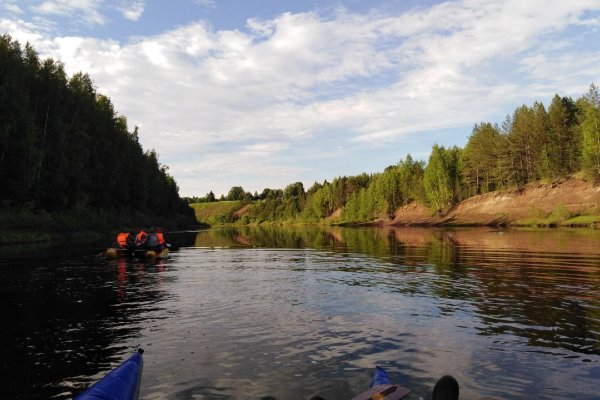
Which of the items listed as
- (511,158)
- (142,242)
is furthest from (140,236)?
(511,158)

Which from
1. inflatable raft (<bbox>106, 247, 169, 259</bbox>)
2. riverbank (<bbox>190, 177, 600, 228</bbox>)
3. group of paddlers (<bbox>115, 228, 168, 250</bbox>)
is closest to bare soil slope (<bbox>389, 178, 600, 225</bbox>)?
riverbank (<bbox>190, 177, 600, 228</bbox>)

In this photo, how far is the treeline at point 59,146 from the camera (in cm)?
5591

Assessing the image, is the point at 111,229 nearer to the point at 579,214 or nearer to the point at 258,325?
the point at 258,325

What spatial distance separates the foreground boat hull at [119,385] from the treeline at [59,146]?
54.2 meters

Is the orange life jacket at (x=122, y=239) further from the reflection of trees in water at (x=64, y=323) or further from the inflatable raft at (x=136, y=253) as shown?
the reflection of trees in water at (x=64, y=323)

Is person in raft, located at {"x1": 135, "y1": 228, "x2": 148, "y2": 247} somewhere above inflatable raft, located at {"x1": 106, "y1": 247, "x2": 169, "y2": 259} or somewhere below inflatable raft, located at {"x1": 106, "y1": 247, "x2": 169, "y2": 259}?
above

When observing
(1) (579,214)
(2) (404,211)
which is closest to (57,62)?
(1) (579,214)

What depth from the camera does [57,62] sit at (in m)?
82.1

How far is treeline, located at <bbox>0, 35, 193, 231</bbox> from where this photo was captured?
5591 centimetres

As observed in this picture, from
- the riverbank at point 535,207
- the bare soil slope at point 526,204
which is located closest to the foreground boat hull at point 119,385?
the riverbank at point 535,207

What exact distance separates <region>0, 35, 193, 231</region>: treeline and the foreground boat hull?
54.2 metres

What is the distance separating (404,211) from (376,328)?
503ft

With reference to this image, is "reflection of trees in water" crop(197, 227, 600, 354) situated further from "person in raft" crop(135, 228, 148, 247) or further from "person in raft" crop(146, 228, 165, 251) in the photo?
"person in raft" crop(135, 228, 148, 247)

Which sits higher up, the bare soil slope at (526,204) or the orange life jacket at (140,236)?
the bare soil slope at (526,204)
